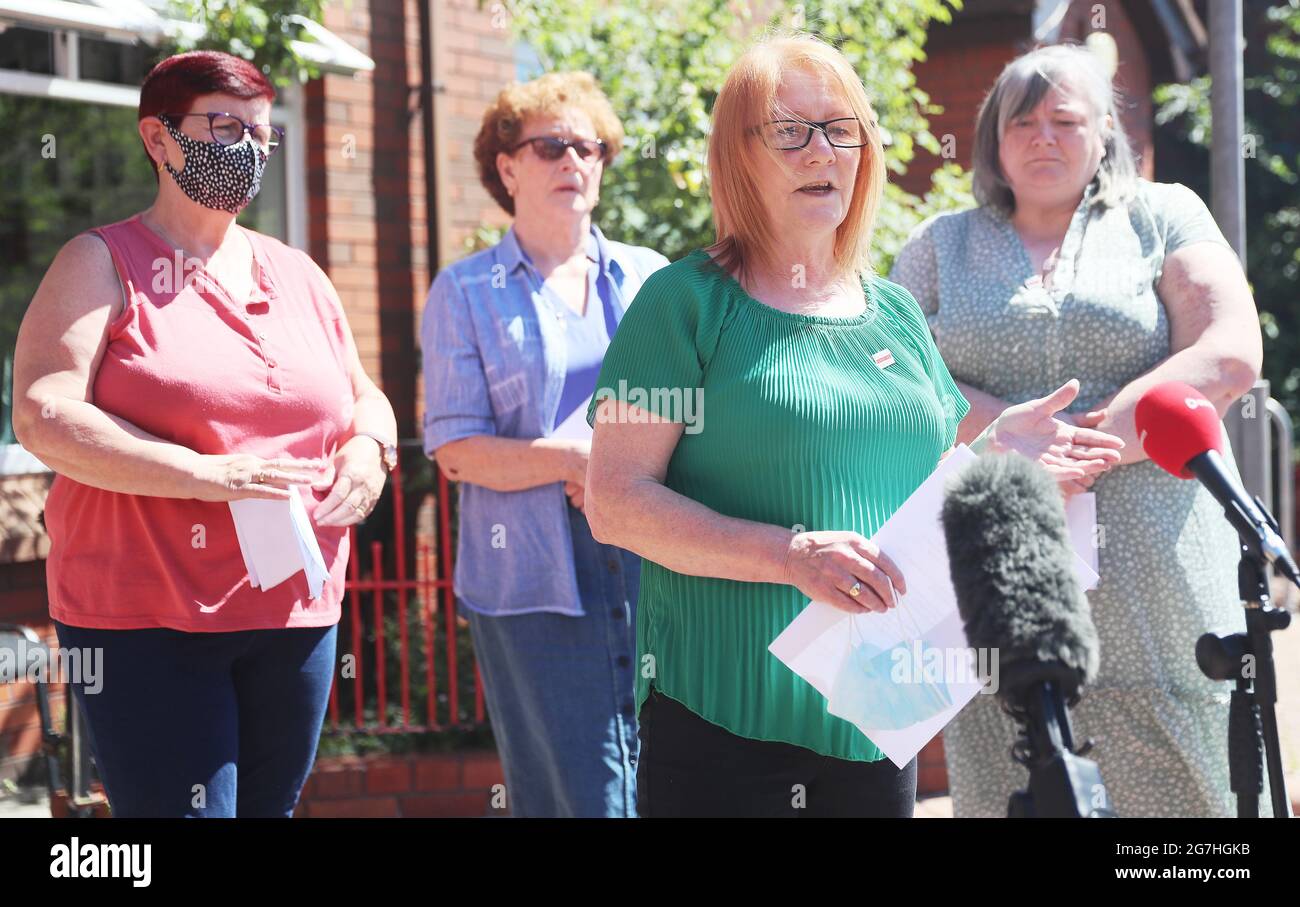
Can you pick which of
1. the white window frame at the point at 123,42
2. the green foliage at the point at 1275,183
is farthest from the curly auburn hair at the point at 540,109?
the green foliage at the point at 1275,183

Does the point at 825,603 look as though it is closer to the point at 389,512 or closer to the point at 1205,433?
the point at 1205,433

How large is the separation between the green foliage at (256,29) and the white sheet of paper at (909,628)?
3.89 metres

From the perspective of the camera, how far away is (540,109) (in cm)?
352

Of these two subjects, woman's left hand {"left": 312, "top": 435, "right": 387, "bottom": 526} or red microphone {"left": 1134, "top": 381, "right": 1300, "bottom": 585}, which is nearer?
red microphone {"left": 1134, "top": 381, "right": 1300, "bottom": 585}

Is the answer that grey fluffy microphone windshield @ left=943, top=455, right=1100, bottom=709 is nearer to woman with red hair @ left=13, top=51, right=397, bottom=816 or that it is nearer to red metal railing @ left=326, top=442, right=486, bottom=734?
woman with red hair @ left=13, top=51, right=397, bottom=816

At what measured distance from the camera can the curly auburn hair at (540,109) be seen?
3521mm

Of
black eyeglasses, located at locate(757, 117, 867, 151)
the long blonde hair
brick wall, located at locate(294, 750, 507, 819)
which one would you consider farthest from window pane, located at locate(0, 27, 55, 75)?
black eyeglasses, located at locate(757, 117, 867, 151)

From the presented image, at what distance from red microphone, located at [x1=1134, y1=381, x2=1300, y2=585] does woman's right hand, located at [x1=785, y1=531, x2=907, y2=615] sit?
45 centimetres

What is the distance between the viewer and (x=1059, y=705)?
164cm

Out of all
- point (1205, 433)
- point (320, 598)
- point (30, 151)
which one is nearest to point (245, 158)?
point (320, 598)

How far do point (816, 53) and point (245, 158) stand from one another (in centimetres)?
125

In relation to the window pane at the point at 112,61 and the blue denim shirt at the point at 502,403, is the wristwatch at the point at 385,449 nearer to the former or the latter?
the blue denim shirt at the point at 502,403

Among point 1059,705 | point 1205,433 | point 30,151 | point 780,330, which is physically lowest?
point 1059,705

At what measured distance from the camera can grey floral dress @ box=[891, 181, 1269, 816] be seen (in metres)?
3.12
